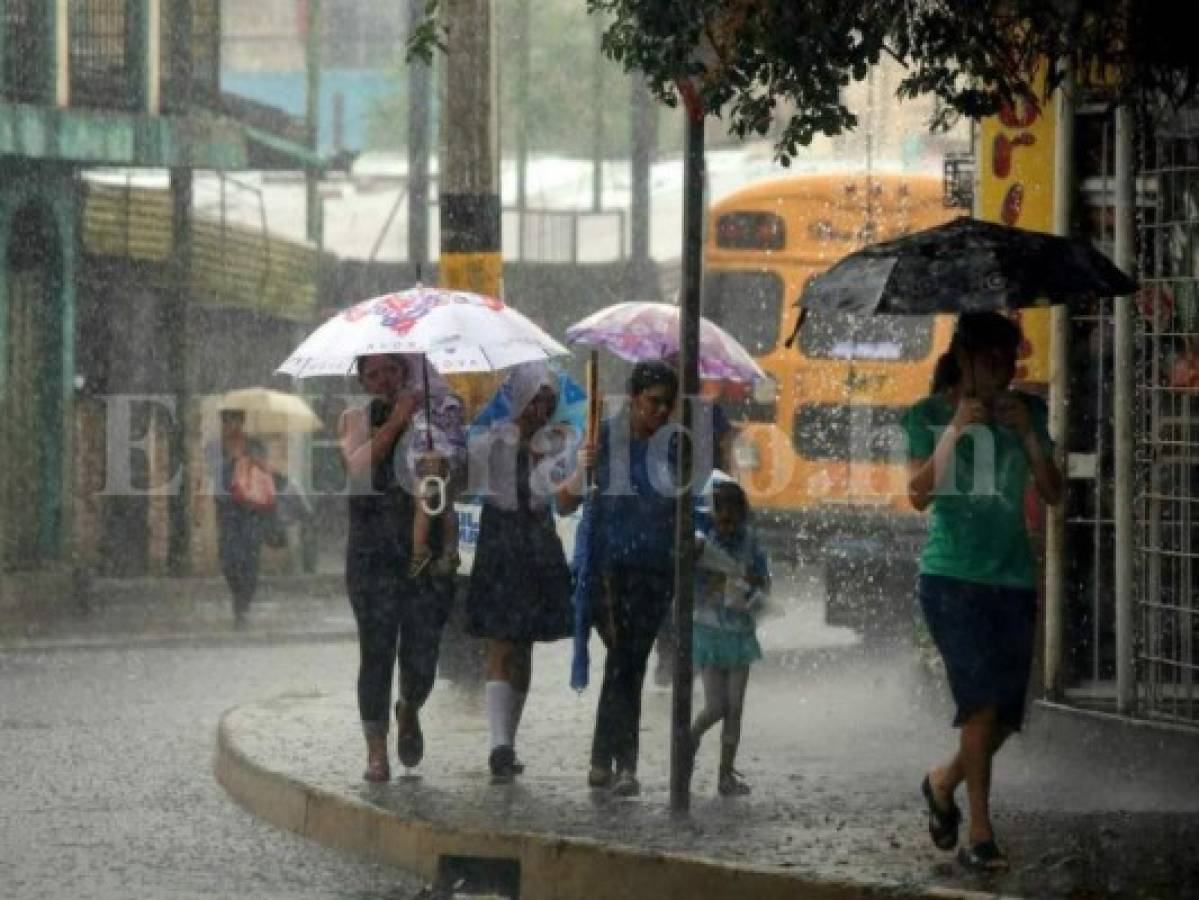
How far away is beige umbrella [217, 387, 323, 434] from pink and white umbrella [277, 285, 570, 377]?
18674mm

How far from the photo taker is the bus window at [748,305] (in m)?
21.7

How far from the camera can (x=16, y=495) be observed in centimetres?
2580

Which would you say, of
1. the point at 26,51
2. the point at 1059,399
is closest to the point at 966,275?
the point at 1059,399

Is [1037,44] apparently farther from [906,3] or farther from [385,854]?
[385,854]

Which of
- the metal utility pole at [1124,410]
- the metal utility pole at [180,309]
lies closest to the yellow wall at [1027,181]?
the metal utility pole at [1124,410]

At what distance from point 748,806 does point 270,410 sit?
807 inches

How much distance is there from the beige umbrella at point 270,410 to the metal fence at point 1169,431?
19194 millimetres

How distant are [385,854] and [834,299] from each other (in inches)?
100

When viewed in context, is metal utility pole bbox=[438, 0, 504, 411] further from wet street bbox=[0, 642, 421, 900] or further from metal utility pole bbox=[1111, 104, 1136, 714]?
metal utility pole bbox=[1111, 104, 1136, 714]

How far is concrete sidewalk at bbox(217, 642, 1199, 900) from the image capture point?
8500mm

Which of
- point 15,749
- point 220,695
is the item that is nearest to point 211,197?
point 220,695

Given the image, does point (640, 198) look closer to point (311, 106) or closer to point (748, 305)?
point (311, 106)

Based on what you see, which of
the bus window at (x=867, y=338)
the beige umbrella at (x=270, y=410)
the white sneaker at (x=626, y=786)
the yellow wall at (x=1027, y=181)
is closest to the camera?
the white sneaker at (x=626, y=786)

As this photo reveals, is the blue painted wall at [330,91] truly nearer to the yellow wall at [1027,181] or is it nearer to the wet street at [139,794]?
the wet street at [139,794]
